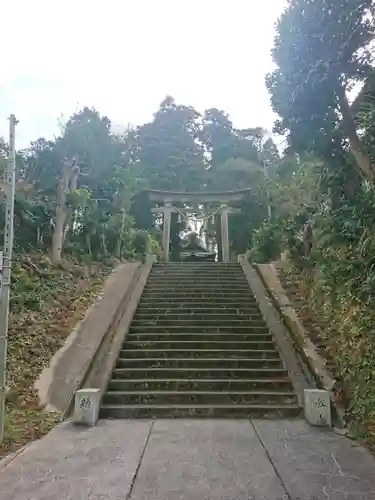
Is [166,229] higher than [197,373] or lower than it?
higher

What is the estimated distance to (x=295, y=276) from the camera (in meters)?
9.74

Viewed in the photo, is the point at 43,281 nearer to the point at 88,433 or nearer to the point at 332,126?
the point at 88,433

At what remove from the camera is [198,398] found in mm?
5602

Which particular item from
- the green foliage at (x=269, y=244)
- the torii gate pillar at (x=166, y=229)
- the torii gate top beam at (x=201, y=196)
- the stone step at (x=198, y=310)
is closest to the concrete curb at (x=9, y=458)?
the stone step at (x=198, y=310)

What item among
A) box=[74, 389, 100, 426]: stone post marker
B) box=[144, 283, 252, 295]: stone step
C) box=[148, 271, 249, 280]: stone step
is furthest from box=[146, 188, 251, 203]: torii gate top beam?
box=[74, 389, 100, 426]: stone post marker

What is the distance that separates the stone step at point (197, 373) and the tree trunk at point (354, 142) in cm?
299

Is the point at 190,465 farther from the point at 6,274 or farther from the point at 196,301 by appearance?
the point at 196,301

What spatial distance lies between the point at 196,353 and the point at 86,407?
229cm

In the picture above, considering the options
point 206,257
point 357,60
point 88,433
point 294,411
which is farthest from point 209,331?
point 206,257

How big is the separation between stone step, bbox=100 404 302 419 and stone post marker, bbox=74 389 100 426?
35cm

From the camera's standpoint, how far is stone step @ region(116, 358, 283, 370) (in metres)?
6.45

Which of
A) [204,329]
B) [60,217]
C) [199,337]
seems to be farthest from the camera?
[60,217]

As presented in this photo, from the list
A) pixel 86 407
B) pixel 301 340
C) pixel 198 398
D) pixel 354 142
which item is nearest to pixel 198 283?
pixel 301 340

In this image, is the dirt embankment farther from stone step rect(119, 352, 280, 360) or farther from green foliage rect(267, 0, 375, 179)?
green foliage rect(267, 0, 375, 179)
